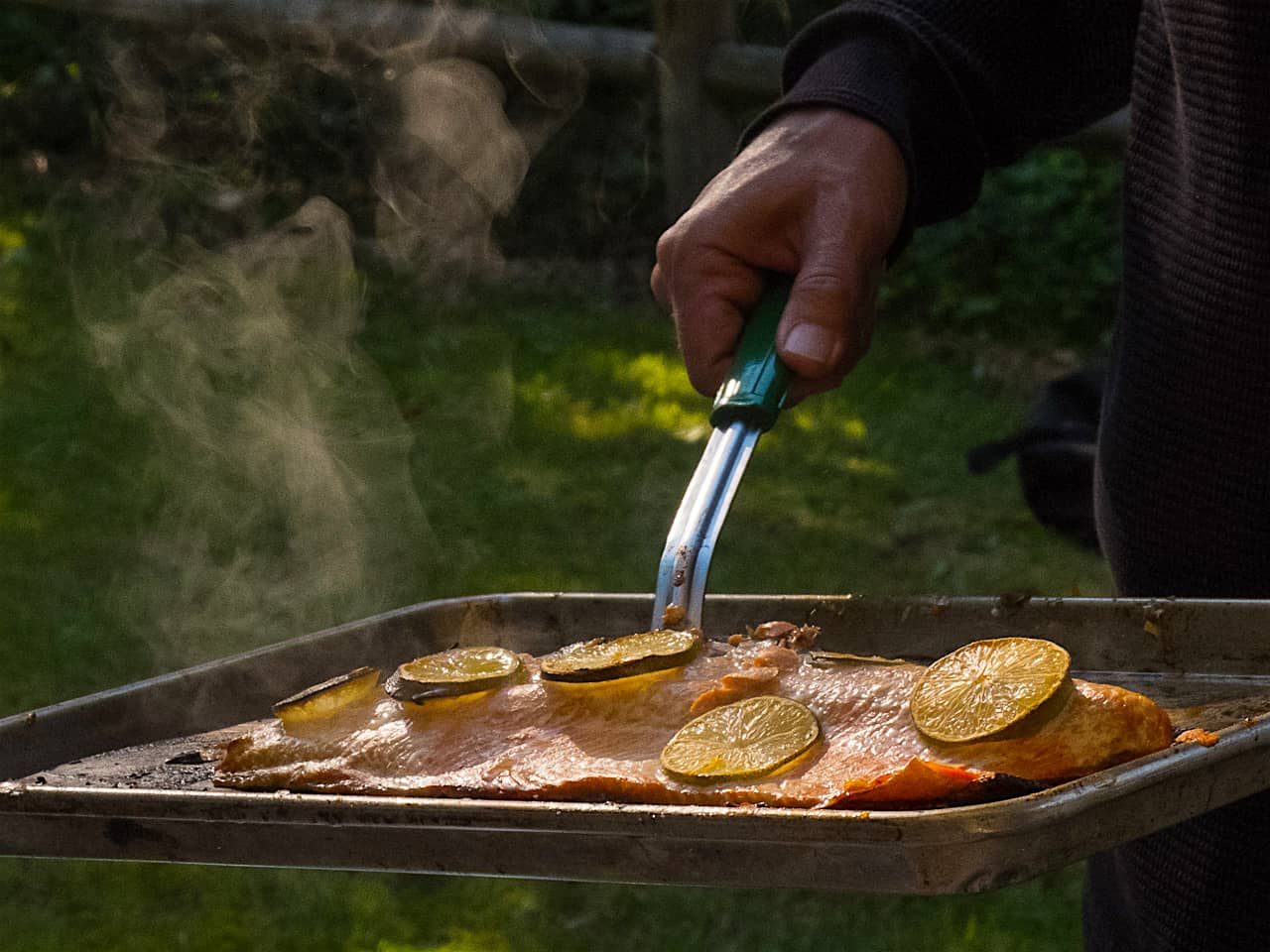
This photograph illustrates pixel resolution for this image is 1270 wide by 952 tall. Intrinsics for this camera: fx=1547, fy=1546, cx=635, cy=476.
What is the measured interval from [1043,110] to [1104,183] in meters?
5.61

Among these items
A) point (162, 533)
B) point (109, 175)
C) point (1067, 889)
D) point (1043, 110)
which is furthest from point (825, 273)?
point (109, 175)

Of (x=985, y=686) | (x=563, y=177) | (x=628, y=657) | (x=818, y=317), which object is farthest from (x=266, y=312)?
(x=563, y=177)

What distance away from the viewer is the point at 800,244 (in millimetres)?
2418

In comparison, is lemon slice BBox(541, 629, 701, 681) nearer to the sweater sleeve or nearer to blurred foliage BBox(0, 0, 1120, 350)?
the sweater sleeve

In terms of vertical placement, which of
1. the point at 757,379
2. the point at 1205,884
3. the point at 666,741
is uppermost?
the point at 757,379

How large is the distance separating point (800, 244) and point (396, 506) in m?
3.73

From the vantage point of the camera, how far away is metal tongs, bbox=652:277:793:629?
2191 mm

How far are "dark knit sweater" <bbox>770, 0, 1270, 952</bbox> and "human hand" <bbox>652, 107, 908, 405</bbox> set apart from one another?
0.26ft

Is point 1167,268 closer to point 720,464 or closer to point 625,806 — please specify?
point 720,464

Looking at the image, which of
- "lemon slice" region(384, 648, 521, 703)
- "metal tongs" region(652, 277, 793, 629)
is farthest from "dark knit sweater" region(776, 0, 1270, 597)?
"lemon slice" region(384, 648, 521, 703)

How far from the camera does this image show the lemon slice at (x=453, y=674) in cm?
212

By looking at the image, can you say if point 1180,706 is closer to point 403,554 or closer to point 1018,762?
point 1018,762

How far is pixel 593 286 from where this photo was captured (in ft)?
27.1

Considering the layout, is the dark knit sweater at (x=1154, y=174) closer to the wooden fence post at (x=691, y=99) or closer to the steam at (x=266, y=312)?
the steam at (x=266, y=312)
